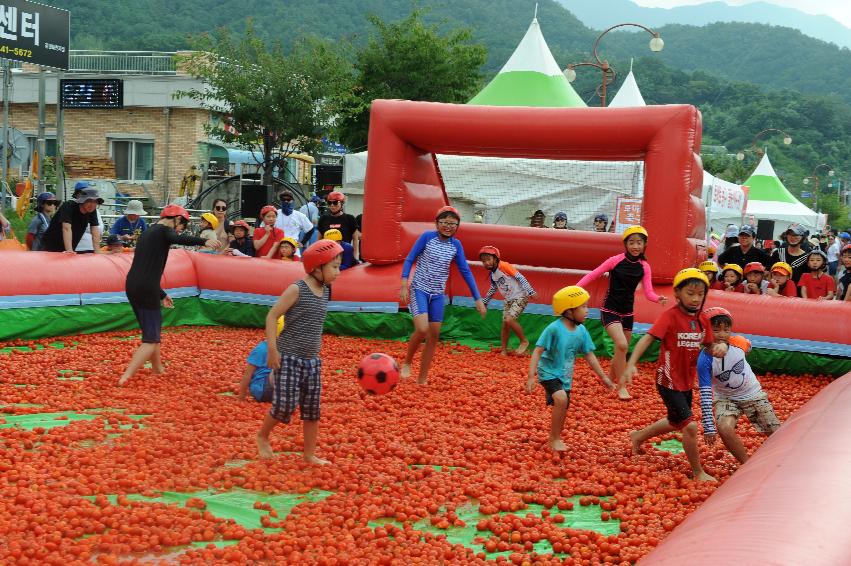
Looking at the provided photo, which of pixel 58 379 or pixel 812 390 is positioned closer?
pixel 58 379

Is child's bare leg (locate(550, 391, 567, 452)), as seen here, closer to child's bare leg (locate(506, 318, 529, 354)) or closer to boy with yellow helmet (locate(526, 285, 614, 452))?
boy with yellow helmet (locate(526, 285, 614, 452))

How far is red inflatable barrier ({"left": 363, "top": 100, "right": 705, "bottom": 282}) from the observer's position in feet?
37.3

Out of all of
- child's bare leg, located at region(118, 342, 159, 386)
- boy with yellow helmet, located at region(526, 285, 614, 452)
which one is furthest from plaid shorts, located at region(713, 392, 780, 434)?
child's bare leg, located at region(118, 342, 159, 386)

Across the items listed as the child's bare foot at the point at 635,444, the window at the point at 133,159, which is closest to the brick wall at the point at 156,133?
the window at the point at 133,159

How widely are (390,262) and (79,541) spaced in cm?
838

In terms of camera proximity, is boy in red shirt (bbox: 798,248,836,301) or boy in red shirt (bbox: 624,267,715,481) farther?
boy in red shirt (bbox: 798,248,836,301)

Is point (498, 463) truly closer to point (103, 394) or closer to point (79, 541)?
point (79, 541)

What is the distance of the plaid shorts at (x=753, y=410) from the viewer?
22.4 ft

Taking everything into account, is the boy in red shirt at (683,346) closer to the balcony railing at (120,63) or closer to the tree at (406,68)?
the tree at (406,68)

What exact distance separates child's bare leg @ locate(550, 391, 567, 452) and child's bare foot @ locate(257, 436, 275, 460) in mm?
2106

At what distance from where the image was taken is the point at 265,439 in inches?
263

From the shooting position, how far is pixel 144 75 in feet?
113

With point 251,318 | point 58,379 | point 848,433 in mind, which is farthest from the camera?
point 251,318

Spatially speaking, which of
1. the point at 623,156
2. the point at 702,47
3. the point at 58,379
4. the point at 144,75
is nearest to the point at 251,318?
the point at 58,379
